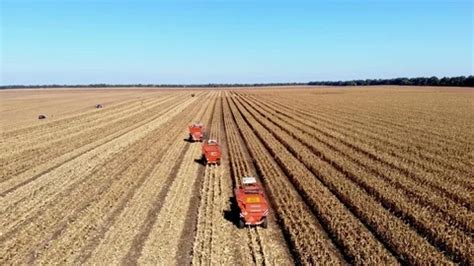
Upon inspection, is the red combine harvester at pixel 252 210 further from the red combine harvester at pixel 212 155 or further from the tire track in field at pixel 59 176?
the red combine harvester at pixel 212 155

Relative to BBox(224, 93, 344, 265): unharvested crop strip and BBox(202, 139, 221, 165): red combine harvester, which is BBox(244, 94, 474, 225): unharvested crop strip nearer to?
BBox(224, 93, 344, 265): unharvested crop strip

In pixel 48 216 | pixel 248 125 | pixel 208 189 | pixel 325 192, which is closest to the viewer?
pixel 48 216

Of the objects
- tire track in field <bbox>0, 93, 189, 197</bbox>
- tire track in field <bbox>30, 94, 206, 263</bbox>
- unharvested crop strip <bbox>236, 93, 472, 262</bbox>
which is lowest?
tire track in field <bbox>0, 93, 189, 197</bbox>

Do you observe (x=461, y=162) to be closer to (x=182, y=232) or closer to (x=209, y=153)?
(x=209, y=153)

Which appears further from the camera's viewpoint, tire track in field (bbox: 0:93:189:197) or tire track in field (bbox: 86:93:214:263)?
tire track in field (bbox: 0:93:189:197)

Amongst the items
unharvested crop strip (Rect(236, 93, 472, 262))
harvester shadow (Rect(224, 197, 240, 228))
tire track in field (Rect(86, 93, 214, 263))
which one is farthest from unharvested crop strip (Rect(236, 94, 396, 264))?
tire track in field (Rect(86, 93, 214, 263))

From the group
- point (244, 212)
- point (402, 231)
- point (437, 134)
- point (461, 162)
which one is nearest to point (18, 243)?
point (244, 212)

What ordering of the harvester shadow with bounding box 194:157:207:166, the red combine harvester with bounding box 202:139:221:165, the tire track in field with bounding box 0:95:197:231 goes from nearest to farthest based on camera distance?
the tire track in field with bounding box 0:95:197:231 → the red combine harvester with bounding box 202:139:221:165 → the harvester shadow with bounding box 194:157:207:166

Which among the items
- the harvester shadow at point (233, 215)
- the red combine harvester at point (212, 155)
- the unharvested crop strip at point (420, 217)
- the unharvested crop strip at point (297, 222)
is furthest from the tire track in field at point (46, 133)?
the unharvested crop strip at point (420, 217)
